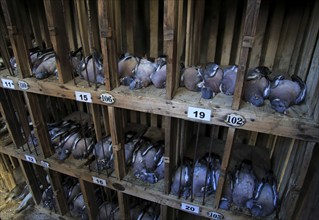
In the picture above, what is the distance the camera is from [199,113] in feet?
3.70

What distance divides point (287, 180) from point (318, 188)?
34cm

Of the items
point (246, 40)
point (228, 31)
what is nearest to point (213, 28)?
point (228, 31)

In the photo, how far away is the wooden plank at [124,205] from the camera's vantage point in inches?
66.7

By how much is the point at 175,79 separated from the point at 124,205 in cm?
110

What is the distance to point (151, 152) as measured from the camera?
5.22ft

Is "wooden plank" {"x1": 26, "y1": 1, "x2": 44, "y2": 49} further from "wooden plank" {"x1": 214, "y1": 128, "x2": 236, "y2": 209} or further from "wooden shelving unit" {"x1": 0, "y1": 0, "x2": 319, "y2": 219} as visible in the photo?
"wooden plank" {"x1": 214, "y1": 128, "x2": 236, "y2": 209}

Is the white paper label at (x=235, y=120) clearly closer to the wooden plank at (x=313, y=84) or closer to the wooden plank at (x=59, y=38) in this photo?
the wooden plank at (x=313, y=84)

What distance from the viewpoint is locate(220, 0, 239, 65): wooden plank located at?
1.40 meters

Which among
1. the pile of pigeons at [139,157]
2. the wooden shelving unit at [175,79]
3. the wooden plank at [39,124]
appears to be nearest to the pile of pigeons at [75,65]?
the wooden shelving unit at [175,79]

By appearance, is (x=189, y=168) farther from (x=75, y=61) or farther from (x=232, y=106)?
(x=75, y=61)

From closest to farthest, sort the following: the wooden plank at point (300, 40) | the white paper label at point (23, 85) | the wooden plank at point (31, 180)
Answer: the wooden plank at point (300, 40)
the white paper label at point (23, 85)
the wooden plank at point (31, 180)

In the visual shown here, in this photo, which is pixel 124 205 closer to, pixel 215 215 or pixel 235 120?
pixel 215 215

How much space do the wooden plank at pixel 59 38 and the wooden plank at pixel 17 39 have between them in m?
0.24

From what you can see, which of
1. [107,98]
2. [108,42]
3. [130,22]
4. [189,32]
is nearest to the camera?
[108,42]
